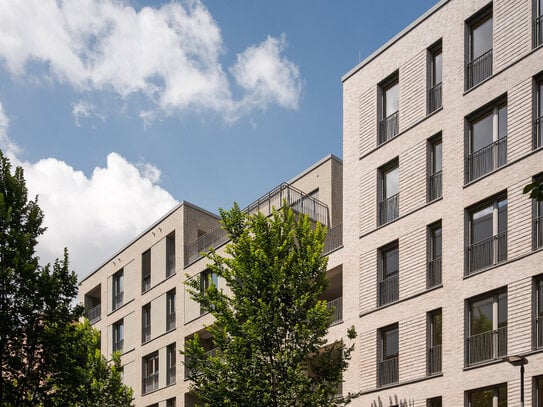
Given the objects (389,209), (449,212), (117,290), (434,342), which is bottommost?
(434,342)

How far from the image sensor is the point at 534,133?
27.2 m

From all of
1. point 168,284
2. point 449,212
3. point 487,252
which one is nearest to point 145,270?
point 168,284

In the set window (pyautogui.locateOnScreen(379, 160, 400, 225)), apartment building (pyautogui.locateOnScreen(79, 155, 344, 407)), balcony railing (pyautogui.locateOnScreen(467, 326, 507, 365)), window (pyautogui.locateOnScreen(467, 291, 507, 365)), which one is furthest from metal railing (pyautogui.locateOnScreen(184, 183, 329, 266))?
balcony railing (pyautogui.locateOnScreen(467, 326, 507, 365))

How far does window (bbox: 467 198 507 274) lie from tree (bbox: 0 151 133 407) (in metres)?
12.9

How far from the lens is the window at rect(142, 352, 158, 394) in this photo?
49.9 meters

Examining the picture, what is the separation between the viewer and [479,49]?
3022cm

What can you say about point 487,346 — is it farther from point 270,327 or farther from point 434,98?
point 434,98

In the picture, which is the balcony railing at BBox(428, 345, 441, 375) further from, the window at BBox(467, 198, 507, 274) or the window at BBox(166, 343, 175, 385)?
the window at BBox(166, 343, 175, 385)

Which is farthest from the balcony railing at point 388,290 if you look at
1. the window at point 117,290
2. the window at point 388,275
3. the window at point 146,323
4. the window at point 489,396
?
the window at point 117,290

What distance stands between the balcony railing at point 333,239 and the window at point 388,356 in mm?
5029

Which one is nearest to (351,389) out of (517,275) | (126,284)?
(517,275)

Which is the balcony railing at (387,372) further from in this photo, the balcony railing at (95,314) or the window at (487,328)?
the balcony railing at (95,314)

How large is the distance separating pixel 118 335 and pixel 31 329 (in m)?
31.5

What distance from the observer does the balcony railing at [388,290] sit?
3200 cm
